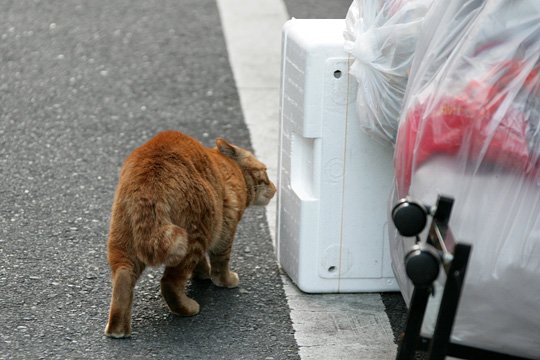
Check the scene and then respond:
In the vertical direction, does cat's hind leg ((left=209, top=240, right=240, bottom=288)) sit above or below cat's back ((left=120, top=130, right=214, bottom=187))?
below

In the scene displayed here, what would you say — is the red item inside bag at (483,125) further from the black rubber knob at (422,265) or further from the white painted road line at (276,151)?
the white painted road line at (276,151)

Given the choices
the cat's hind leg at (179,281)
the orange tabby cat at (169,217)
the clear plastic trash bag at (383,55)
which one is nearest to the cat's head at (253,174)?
the orange tabby cat at (169,217)

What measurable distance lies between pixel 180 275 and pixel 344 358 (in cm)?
63

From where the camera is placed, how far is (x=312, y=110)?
3.61m

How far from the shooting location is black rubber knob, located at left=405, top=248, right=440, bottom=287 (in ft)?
8.05

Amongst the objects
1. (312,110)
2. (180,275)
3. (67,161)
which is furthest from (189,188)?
(67,161)

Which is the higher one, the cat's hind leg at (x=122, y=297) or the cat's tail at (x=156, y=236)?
the cat's tail at (x=156, y=236)

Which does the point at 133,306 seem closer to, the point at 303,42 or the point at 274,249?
the point at 274,249

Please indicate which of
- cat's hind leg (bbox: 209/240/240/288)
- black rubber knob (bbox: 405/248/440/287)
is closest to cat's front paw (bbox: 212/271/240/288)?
cat's hind leg (bbox: 209/240/240/288)

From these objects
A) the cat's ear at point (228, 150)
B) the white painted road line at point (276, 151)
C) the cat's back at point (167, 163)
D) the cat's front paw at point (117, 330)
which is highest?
the cat's back at point (167, 163)

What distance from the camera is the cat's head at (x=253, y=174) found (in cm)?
391

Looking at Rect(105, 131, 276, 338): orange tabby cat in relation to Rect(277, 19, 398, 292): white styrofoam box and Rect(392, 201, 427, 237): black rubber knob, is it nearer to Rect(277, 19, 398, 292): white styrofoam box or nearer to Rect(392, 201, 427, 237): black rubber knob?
Rect(277, 19, 398, 292): white styrofoam box

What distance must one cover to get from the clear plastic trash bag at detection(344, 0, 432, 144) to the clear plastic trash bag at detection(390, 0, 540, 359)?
1.46 ft

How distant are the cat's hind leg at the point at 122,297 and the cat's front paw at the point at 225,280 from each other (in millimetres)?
486
